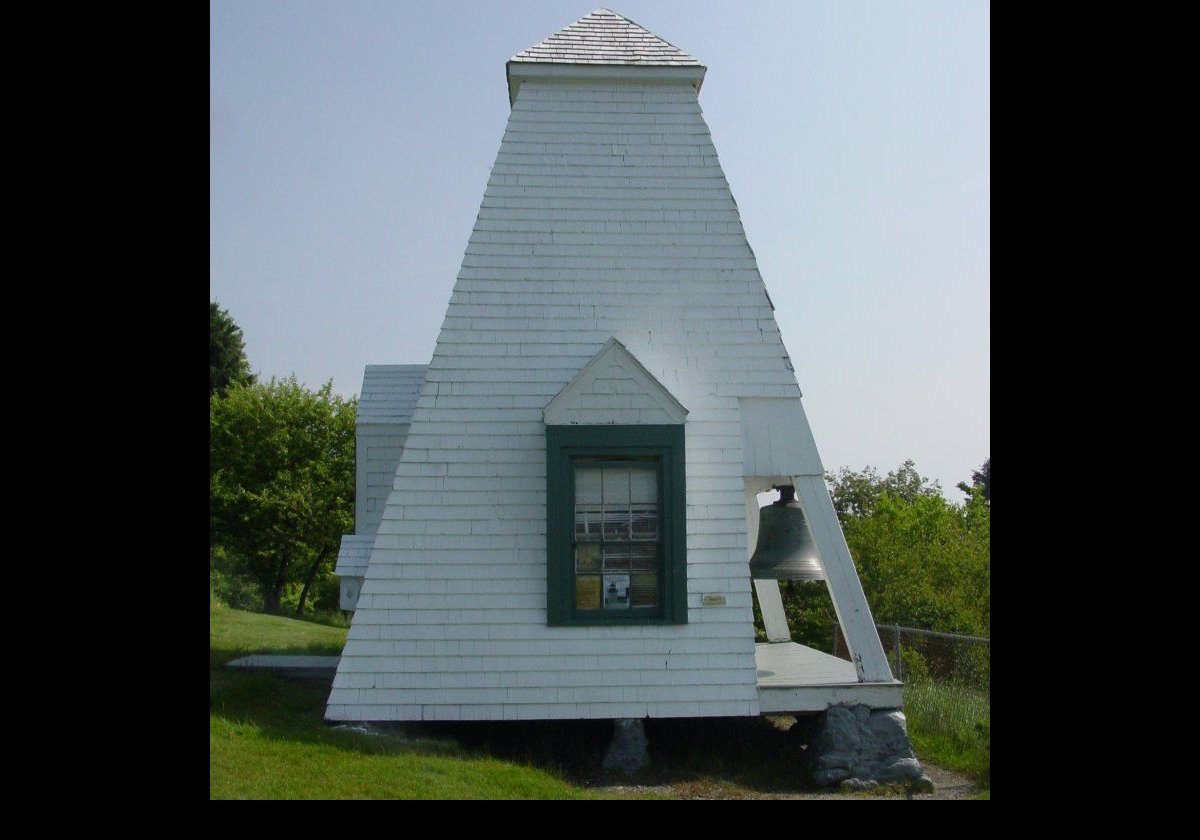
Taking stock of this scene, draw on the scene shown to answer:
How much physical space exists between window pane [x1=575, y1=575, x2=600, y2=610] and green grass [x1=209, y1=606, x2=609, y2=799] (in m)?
1.49

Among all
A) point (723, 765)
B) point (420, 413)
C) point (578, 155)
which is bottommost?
point (723, 765)

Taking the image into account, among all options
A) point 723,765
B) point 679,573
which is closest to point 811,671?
point 723,765

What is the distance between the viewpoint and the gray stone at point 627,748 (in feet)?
30.4

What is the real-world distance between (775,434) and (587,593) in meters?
2.32

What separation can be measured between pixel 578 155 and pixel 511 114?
78cm

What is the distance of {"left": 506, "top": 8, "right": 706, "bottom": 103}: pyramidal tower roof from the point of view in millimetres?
10297

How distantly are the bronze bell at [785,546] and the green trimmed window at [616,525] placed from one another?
110 centimetres

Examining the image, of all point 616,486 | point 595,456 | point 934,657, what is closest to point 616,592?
point 616,486

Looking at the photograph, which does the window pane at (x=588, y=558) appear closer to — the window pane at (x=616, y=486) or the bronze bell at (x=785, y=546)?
the window pane at (x=616, y=486)

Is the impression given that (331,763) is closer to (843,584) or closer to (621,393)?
(621,393)

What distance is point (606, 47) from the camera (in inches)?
414

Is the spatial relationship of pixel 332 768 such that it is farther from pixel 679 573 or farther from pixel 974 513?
pixel 974 513

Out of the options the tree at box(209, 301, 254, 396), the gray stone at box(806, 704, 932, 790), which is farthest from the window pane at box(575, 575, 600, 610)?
the tree at box(209, 301, 254, 396)

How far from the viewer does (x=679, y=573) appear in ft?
31.1
